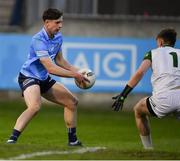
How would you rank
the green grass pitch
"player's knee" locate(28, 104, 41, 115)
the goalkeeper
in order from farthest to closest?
"player's knee" locate(28, 104, 41, 115) < the goalkeeper < the green grass pitch

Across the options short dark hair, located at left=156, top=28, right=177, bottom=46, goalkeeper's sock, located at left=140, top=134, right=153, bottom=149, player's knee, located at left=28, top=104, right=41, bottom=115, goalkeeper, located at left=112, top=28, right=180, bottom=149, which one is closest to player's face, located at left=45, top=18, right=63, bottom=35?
player's knee, located at left=28, top=104, right=41, bottom=115

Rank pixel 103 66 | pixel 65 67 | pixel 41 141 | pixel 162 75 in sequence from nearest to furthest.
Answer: pixel 162 75
pixel 65 67
pixel 41 141
pixel 103 66

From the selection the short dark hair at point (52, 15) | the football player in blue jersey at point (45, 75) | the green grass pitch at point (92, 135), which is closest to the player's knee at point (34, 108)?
the football player in blue jersey at point (45, 75)

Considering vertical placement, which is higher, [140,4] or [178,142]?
[140,4]

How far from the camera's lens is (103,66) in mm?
22453

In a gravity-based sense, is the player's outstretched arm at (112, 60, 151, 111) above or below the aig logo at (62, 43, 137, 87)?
below

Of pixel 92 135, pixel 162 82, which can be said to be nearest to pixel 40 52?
pixel 162 82

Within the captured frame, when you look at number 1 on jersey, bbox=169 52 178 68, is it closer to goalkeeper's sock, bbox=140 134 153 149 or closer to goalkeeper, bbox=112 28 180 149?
goalkeeper, bbox=112 28 180 149

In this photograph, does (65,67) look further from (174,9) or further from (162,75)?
(174,9)

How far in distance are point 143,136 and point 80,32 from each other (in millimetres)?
11132

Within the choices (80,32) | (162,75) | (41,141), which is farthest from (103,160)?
(80,32)

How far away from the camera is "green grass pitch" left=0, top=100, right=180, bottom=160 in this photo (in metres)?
12.2

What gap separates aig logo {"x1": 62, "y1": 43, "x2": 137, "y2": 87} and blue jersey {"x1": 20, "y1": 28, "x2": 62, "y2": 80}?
8384mm

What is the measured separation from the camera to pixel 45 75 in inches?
547
